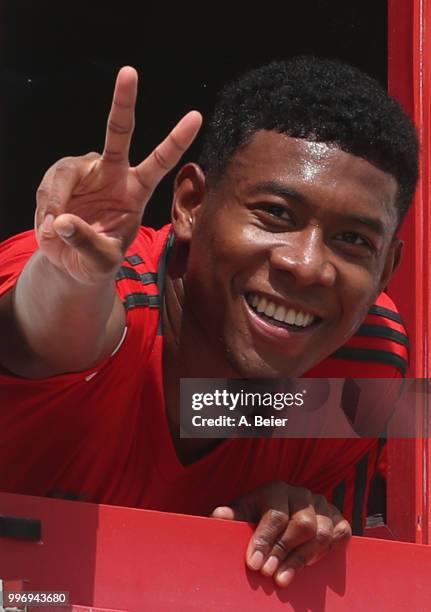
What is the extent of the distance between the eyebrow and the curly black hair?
99 mm

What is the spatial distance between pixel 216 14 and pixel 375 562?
1594 millimetres

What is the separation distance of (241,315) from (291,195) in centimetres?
21

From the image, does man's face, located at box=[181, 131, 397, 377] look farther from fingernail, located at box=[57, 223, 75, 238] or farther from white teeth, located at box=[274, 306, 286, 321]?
fingernail, located at box=[57, 223, 75, 238]

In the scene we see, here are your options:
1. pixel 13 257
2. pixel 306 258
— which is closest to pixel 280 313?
pixel 306 258

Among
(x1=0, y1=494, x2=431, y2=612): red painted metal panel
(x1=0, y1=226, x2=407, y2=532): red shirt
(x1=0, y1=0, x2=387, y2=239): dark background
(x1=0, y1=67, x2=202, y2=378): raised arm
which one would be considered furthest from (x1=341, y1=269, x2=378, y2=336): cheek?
(x1=0, y1=0, x2=387, y2=239): dark background

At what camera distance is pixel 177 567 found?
5.57ft

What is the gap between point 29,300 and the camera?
5.12 feet

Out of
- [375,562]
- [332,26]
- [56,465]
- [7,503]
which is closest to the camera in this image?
[7,503]

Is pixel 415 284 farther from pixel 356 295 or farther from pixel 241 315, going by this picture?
pixel 241 315

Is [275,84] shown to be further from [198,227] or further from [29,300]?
[29,300]

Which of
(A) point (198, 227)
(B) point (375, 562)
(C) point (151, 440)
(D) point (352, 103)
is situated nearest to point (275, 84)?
(D) point (352, 103)

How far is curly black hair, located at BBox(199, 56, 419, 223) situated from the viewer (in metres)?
1.97

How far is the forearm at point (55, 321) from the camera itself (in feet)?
4.95

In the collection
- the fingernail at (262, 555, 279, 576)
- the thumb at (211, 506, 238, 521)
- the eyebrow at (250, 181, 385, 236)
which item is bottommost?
the fingernail at (262, 555, 279, 576)
